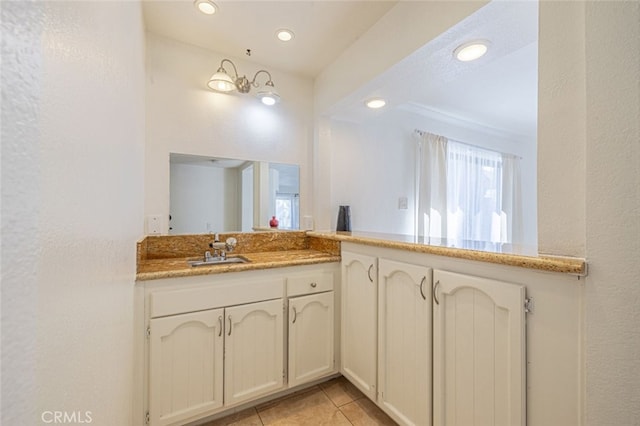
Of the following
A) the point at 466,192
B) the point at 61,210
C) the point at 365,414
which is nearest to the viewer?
the point at 61,210

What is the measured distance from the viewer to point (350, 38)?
1.76 m

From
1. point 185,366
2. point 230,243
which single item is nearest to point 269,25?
point 230,243

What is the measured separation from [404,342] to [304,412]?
0.78 metres

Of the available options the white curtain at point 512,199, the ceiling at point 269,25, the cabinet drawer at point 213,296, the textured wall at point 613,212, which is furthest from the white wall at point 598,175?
the white curtain at point 512,199

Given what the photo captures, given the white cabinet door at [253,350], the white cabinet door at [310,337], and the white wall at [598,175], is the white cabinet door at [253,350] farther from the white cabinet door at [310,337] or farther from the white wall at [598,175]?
the white wall at [598,175]

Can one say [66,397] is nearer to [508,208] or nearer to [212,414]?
[212,414]

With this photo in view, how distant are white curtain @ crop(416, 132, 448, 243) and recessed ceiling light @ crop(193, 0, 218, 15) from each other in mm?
2248

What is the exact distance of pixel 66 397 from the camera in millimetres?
436

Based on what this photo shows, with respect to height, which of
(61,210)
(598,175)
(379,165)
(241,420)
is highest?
(379,165)

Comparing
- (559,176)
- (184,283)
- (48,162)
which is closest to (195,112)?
(184,283)

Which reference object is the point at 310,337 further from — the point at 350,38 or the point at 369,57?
the point at 350,38

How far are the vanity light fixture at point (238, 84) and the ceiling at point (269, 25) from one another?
6.1 inches

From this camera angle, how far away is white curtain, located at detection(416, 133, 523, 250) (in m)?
2.87

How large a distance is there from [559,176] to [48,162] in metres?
1.34
